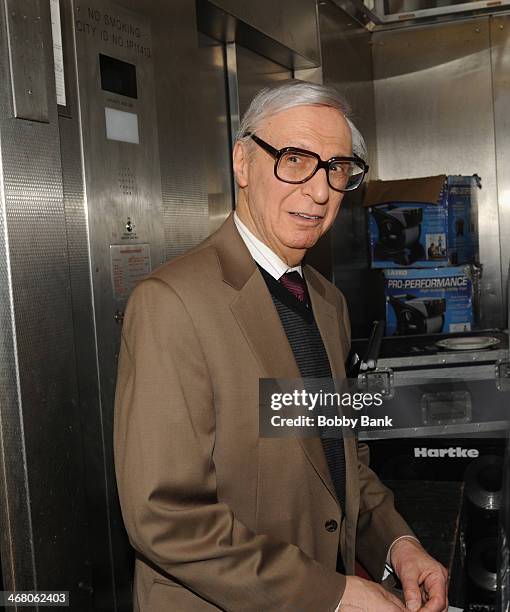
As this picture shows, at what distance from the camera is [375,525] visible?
153cm

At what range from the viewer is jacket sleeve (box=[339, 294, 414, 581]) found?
1.50m

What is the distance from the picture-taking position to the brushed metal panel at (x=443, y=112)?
396cm

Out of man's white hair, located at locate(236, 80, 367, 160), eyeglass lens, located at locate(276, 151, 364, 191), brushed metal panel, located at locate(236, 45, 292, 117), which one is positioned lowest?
eyeglass lens, located at locate(276, 151, 364, 191)

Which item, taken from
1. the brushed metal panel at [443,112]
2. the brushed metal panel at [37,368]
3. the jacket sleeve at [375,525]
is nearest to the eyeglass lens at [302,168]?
the jacket sleeve at [375,525]

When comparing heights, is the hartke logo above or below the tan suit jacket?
below

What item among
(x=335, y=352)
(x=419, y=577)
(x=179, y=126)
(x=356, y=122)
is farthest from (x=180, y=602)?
(x=356, y=122)

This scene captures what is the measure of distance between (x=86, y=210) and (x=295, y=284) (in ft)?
1.83

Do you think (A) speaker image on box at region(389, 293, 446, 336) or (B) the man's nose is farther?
(A) speaker image on box at region(389, 293, 446, 336)

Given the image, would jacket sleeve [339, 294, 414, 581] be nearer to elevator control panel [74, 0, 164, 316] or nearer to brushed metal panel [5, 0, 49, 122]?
elevator control panel [74, 0, 164, 316]

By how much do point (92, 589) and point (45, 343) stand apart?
60 centimetres

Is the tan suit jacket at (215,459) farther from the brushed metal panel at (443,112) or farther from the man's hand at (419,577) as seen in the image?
the brushed metal panel at (443,112)

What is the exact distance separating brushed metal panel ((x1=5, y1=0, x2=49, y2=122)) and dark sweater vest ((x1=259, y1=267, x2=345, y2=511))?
1.93 ft

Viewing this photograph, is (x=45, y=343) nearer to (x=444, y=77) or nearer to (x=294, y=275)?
(x=294, y=275)

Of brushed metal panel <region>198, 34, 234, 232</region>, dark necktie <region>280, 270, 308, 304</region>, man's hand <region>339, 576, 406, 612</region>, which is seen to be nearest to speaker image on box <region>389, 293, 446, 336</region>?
brushed metal panel <region>198, 34, 234, 232</region>
